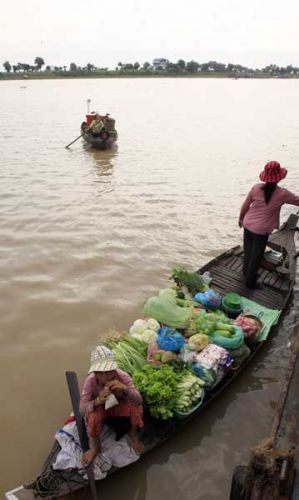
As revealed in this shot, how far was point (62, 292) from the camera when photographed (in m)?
6.48

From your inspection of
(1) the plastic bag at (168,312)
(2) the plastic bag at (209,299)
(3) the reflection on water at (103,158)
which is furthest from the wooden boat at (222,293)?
(3) the reflection on water at (103,158)

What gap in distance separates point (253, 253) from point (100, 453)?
11.8 ft

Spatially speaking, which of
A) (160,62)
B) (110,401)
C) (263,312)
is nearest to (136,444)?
(110,401)

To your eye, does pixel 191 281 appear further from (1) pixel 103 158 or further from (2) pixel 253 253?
(1) pixel 103 158

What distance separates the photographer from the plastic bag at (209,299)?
5.27 metres

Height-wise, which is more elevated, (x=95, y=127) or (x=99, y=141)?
(x=95, y=127)

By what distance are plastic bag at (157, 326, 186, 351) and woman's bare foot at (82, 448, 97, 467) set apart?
138 centimetres

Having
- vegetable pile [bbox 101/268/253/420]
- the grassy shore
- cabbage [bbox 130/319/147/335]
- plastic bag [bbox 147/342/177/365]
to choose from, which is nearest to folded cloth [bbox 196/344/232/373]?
vegetable pile [bbox 101/268/253/420]

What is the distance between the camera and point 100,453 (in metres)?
→ 3.39

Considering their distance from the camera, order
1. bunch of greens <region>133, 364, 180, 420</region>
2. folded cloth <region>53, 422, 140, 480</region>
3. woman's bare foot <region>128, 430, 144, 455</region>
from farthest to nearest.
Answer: bunch of greens <region>133, 364, 180, 420</region>, woman's bare foot <region>128, 430, 144, 455</region>, folded cloth <region>53, 422, 140, 480</region>

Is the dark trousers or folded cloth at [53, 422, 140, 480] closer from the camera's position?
folded cloth at [53, 422, 140, 480]

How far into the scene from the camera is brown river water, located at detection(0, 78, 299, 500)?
154 inches

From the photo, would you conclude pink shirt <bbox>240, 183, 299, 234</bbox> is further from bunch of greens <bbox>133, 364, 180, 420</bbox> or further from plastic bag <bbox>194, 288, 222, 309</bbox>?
bunch of greens <bbox>133, 364, 180, 420</bbox>

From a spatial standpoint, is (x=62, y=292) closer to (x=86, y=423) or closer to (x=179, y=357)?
(x=179, y=357)
